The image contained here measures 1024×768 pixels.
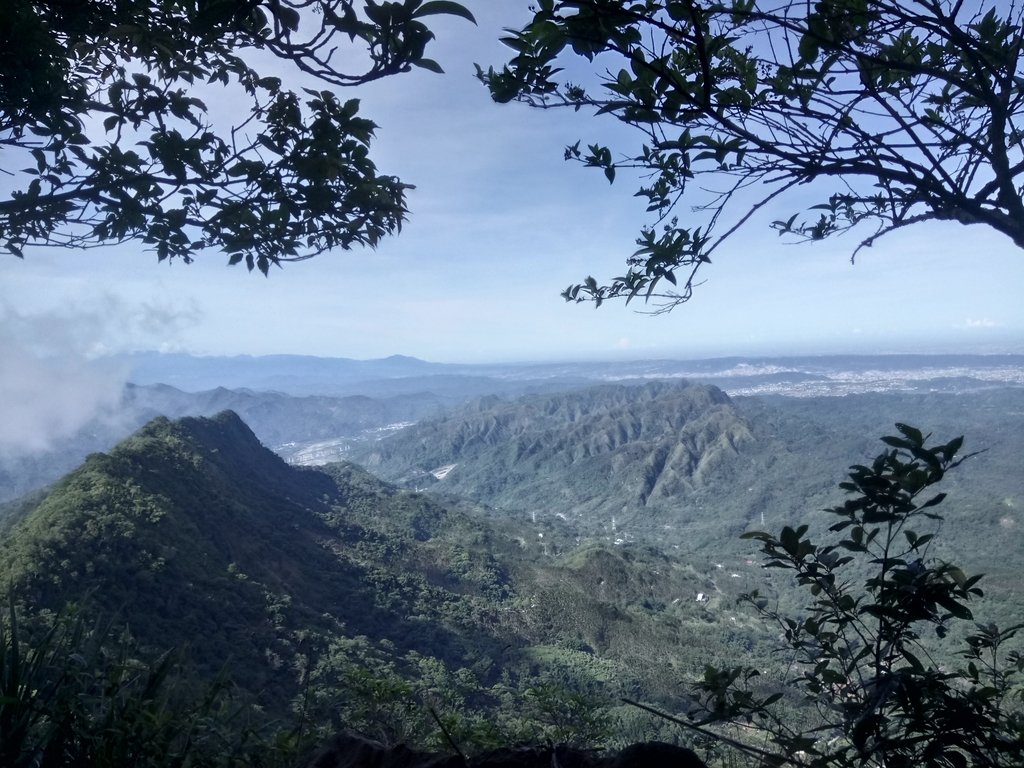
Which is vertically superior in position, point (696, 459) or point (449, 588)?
point (696, 459)

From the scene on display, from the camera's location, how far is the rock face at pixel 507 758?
2002 millimetres

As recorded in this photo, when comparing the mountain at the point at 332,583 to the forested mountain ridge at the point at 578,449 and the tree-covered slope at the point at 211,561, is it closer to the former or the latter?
the tree-covered slope at the point at 211,561

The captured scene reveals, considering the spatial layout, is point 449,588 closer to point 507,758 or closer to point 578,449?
point 507,758

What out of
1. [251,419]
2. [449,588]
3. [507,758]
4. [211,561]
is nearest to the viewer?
[507,758]

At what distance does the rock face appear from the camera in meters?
2.00

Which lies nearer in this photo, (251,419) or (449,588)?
(449,588)

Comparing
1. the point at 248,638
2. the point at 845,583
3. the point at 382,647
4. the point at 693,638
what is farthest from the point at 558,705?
the point at 693,638

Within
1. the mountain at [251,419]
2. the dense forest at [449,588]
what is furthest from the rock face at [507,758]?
the mountain at [251,419]

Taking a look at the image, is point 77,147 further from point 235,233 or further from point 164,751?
point 164,751

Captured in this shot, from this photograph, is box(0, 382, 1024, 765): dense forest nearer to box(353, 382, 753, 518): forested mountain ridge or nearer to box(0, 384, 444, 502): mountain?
box(353, 382, 753, 518): forested mountain ridge

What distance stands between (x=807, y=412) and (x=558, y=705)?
123569 millimetres

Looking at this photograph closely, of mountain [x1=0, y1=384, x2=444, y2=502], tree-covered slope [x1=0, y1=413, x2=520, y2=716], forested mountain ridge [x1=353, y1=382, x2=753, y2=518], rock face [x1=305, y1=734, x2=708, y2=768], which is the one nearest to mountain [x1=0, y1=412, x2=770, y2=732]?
tree-covered slope [x1=0, y1=413, x2=520, y2=716]

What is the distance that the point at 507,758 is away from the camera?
7.06 feet

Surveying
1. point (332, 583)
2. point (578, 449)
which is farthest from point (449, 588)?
point (578, 449)
